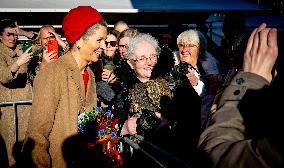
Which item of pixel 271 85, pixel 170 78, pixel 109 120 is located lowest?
pixel 109 120

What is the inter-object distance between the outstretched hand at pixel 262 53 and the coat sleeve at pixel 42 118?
1.51 metres

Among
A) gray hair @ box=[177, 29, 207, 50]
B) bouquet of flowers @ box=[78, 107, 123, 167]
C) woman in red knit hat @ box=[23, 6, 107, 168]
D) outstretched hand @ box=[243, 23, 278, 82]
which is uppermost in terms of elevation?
outstretched hand @ box=[243, 23, 278, 82]

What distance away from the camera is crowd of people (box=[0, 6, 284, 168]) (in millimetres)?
971

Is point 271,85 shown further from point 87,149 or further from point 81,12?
point 81,12

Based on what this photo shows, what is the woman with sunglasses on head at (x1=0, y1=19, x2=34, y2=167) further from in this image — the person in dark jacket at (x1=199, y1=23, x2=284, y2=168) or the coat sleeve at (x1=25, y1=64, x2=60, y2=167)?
the person in dark jacket at (x1=199, y1=23, x2=284, y2=168)

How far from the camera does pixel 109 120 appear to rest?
→ 2498mm

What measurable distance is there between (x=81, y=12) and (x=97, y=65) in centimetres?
175

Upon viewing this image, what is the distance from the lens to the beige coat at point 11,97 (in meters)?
4.11

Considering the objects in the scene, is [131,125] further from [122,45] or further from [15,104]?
[15,104]

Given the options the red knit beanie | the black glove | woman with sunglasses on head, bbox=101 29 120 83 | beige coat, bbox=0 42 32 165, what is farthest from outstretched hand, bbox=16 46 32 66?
the black glove

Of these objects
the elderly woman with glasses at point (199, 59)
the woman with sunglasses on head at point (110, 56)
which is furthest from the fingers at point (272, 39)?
the woman with sunglasses on head at point (110, 56)

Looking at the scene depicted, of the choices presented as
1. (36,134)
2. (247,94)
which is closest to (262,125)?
(247,94)

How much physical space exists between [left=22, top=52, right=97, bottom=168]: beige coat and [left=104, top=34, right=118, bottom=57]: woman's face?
1981 mm

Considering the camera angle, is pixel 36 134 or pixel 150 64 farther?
pixel 150 64
